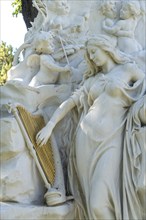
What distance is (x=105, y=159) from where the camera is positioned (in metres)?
5.64

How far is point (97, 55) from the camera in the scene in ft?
19.9

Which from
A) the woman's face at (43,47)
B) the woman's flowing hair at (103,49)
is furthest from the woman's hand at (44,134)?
the woman's face at (43,47)

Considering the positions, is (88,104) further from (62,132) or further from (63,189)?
(63,189)

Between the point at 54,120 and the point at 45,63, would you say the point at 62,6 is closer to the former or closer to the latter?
the point at 45,63

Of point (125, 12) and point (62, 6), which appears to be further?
point (62, 6)

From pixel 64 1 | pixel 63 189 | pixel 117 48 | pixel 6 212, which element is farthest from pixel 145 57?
pixel 6 212

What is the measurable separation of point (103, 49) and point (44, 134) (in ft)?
3.91

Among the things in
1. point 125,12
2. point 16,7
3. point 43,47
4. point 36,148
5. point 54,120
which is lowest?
point 36,148

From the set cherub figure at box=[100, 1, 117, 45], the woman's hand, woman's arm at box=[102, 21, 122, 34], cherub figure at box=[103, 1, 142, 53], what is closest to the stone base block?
the woman's hand

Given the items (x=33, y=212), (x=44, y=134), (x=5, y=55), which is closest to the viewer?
A: (x=33, y=212)

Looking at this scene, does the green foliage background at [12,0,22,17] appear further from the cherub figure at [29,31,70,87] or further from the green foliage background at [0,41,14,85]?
the cherub figure at [29,31,70,87]

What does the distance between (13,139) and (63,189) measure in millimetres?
763

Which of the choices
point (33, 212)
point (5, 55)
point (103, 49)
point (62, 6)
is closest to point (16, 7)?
point (5, 55)

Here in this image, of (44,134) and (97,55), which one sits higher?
(97,55)
